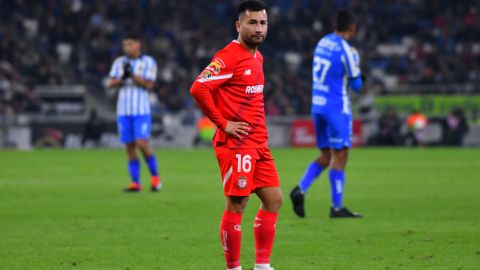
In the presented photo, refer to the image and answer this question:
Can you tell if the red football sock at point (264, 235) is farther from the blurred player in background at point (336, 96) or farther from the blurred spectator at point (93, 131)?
the blurred spectator at point (93, 131)

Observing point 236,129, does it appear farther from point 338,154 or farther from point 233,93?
point 338,154

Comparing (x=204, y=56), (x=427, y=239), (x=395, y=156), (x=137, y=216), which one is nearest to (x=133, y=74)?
(x=137, y=216)

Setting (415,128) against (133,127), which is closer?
(133,127)

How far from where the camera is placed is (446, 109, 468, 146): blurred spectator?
33.1m

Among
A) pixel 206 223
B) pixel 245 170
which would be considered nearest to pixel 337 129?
pixel 206 223

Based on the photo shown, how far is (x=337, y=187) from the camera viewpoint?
11.4 metres

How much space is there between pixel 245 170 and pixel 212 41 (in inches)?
1281

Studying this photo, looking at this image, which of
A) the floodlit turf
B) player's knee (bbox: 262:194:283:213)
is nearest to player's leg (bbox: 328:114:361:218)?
the floodlit turf

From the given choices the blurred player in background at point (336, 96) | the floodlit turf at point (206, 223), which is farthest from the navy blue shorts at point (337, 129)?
the floodlit turf at point (206, 223)

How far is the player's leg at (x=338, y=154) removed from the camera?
37.0ft

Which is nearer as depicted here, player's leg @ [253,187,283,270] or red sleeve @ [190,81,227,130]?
red sleeve @ [190,81,227,130]

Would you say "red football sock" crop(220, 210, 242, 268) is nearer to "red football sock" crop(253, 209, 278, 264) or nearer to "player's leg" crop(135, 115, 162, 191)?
"red football sock" crop(253, 209, 278, 264)

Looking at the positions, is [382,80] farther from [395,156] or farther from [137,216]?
[137,216]

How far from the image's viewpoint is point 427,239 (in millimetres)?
9086
